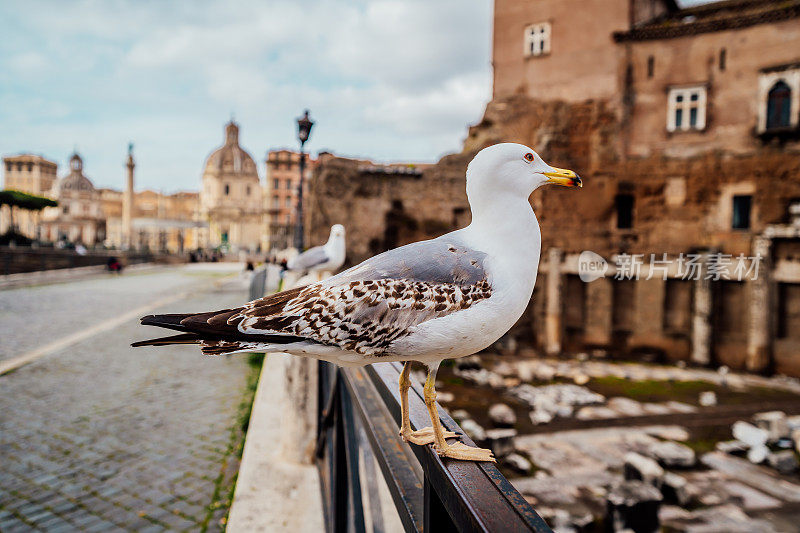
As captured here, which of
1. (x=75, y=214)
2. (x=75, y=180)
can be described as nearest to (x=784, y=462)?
(x=75, y=214)

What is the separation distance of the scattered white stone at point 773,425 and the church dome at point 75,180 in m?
86.8

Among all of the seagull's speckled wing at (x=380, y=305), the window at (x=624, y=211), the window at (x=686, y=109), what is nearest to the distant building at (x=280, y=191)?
the window at (x=624, y=211)

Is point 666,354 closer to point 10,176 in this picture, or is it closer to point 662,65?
point 662,65

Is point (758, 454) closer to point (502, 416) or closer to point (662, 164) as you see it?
point (502, 416)

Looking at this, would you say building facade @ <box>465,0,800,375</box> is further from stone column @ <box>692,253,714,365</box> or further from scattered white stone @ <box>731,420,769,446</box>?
scattered white stone @ <box>731,420,769,446</box>

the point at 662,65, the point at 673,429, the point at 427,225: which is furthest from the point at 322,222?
the point at 662,65

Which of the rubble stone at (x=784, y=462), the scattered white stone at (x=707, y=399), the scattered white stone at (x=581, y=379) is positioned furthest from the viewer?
the scattered white stone at (x=581, y=379)

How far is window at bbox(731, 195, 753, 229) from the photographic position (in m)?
19.2

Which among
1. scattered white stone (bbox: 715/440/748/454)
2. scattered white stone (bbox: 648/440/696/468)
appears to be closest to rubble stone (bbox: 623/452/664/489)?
scattered white stone (bbox: 648/440/696/468)

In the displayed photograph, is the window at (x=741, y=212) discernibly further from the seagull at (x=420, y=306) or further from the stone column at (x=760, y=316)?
the seagull at (x=420, y=306)

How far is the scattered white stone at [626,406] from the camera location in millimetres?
13312

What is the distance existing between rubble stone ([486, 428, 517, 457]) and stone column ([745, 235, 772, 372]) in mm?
13396

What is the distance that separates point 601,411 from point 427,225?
10.6m

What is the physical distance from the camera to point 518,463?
9648 millimetres
